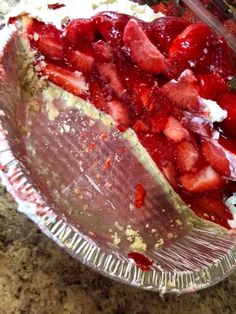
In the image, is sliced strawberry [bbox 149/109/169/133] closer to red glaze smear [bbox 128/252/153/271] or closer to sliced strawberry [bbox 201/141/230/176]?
sliced strawberry [bbox 201/141/230/176]

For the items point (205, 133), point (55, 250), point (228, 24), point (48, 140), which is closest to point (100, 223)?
point (55, 250)

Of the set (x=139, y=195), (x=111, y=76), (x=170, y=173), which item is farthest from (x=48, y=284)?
(x=111, y=76)

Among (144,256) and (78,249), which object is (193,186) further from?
(78,249)

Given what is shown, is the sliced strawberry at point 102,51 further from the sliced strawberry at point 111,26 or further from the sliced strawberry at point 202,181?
the sliced strawberry at point 202,181

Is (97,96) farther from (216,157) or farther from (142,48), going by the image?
(216,157)

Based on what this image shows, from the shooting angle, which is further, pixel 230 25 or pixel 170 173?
pixel 230 25

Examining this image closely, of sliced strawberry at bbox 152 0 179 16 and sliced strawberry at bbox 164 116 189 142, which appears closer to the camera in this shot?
sliced strawberry at bbox 164 116 189 142

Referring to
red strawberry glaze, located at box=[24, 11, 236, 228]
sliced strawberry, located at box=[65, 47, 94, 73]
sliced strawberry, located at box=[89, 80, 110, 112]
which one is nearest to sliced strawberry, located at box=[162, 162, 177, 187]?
red strawberry glaze, located at box=[24, 11, 236, 228]
